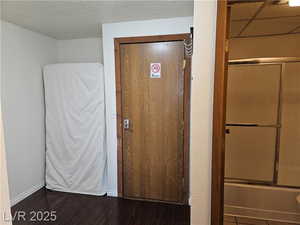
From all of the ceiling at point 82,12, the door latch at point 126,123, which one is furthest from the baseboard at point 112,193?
the ceiling at point 82,12

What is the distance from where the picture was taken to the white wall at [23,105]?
232 centimetres

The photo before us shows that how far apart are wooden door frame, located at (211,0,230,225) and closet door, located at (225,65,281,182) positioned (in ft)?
4.65

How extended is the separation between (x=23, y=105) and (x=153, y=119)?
5.37 feet

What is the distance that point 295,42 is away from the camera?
225 centimetres

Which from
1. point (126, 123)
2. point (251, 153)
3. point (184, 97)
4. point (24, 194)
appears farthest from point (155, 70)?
point (24, 194)

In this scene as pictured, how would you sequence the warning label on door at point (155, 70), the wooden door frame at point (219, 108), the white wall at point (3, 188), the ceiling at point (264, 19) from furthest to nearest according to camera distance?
the warning label on door at point (155, 70) → the ceiling at point (264, 19) → the wooden door frame at point (219, 108) → the white wall at point (3, 188)

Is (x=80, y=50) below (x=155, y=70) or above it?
above

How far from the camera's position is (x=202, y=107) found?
114 centimetres

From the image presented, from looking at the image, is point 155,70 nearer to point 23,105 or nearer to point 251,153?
point 251,153

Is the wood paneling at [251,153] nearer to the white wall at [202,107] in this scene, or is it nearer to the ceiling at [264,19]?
the ceiling at [264,19]

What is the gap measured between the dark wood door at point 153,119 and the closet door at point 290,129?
1148 mm

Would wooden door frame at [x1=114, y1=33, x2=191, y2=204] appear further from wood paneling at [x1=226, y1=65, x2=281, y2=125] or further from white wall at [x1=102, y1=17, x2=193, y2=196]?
wood paneling at [x1=226, y1=65, x2=281, y2=125]

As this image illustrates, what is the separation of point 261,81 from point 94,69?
1992 mm

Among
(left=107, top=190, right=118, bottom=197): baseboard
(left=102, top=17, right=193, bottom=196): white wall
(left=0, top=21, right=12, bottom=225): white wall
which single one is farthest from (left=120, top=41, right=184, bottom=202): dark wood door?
(left=0, top=21, right=12, bottom=225): white wall
